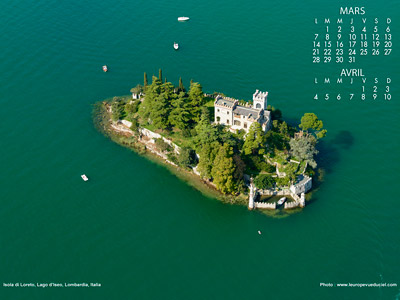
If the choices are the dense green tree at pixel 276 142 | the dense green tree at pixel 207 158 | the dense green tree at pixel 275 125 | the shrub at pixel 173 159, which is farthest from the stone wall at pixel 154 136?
the dense green tree at pixel 275 125

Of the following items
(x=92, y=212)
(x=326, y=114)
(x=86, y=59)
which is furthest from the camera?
(x=86, y=59)

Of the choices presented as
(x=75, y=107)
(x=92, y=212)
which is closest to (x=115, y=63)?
(x=75, y=107)

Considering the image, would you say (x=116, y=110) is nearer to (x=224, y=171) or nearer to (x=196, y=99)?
(x=196, y=99)

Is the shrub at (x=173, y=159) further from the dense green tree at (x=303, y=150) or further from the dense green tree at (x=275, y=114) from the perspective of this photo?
the dense green tree at (x=303, y=150)

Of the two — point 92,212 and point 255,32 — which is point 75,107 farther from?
point 255,32

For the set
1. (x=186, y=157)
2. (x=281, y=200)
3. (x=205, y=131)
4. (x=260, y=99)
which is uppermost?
(x=260, y=99)

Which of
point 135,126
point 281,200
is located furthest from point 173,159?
point 281,200

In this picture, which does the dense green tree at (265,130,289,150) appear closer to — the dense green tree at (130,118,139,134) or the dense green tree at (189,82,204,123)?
the dense green tree at (189,82,204,123)
